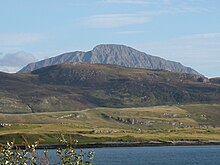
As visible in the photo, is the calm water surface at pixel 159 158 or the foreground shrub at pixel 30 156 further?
the calm water surface at pixel 159 158

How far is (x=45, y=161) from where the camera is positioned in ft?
A: 75.2

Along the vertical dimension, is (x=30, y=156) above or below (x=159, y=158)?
→ above

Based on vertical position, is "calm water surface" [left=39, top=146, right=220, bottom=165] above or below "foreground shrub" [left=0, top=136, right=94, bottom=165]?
below

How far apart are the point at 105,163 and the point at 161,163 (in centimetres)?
1223

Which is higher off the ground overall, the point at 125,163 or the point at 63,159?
the point at 63,159

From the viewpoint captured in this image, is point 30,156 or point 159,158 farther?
point 159,158

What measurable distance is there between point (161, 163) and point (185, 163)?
5278 millimetres

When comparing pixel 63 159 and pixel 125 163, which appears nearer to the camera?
pixel 63 159

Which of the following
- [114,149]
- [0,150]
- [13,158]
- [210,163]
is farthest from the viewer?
[114,149]

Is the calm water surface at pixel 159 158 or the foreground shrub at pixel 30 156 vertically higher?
the foreground shrub at pixel 30 156

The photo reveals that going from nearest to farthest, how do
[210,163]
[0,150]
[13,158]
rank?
[0,150] < [13,158] < [210,163]

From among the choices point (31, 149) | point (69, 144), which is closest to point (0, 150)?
point (31, 149)

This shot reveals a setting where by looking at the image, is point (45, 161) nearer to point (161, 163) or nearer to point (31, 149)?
point (31, 149)

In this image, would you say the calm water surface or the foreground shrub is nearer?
the foreground shrub
